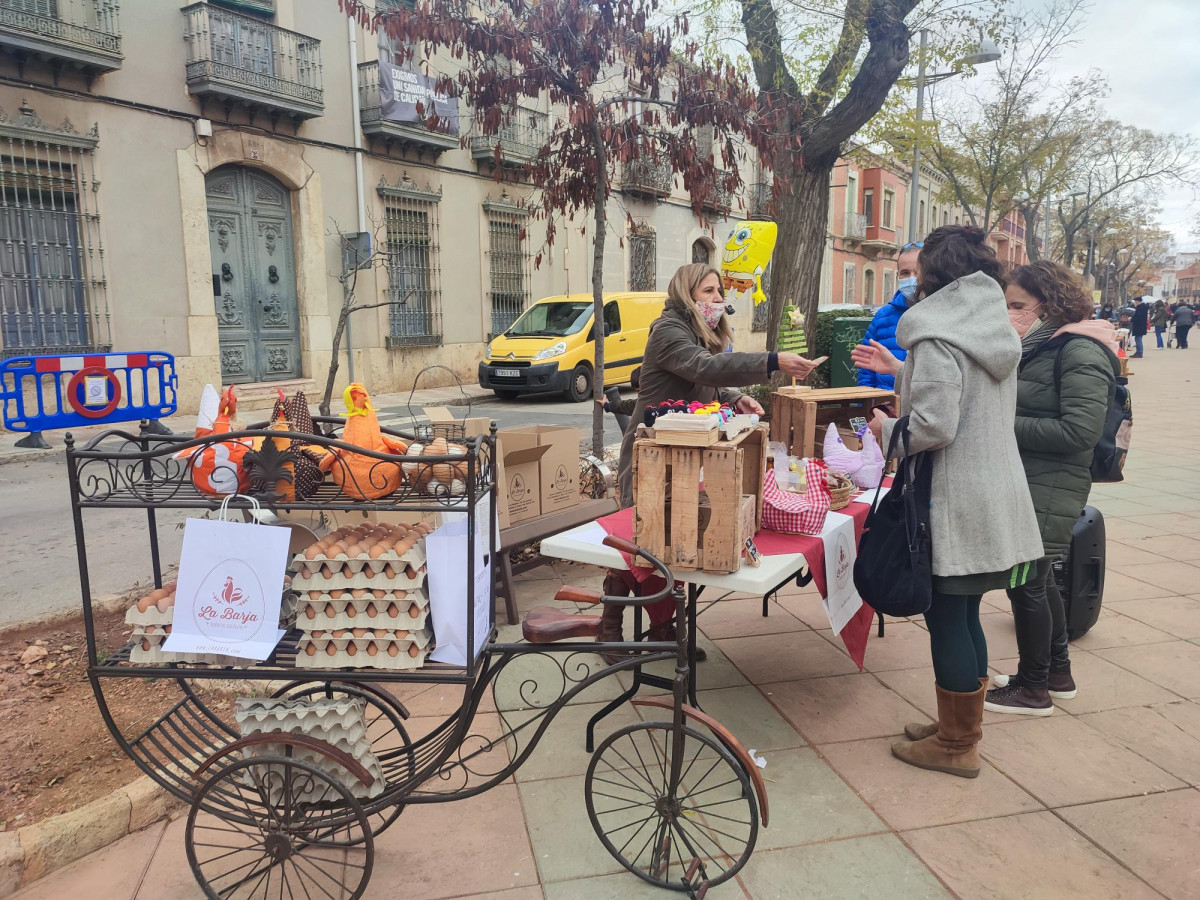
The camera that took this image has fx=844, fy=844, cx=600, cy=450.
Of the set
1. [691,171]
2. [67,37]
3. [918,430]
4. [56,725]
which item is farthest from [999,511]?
[67,37]

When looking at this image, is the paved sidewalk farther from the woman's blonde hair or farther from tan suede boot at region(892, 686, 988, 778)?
the woman's blonde hair

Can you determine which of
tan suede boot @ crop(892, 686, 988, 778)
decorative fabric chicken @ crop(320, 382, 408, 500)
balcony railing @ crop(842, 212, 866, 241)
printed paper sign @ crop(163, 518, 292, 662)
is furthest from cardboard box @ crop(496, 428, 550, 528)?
balcony railing @ crop(842, 212, 866, 241)

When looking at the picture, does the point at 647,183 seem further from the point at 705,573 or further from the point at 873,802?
the point at 873,802

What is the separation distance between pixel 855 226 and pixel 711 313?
107 ft

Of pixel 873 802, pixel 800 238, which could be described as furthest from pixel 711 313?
pixel 800 238

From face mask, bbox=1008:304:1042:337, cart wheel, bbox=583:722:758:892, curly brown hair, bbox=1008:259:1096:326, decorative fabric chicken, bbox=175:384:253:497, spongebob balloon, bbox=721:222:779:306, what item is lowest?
cart wheel, bbox=583:722:758:892

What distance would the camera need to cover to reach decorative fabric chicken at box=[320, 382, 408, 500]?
213cm

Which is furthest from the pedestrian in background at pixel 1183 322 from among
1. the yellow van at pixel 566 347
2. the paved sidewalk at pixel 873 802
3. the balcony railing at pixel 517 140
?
the paved sidewalk at pixel 873 802

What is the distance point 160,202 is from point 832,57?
8.74 meters

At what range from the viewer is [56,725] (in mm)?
3084

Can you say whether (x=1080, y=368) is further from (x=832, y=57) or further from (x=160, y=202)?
(x=160, y=202)

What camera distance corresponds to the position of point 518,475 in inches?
166

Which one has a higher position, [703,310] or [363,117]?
[363,117]

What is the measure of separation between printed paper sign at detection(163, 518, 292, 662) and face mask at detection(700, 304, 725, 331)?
2.10m
